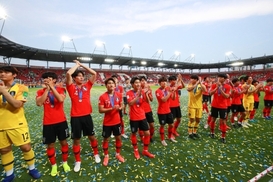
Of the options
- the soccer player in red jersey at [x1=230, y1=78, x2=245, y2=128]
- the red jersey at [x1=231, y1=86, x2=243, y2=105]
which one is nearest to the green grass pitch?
the soccer player in red jersey at [x1=230, y1=78, x2=245, y2=128]

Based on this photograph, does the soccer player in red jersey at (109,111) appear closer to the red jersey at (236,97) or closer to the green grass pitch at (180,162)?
the green grass pitch at (180,162)

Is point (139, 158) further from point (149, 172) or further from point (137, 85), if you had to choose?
point (137, 85)

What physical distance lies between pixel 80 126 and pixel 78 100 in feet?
2.39

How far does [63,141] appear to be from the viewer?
4004mm

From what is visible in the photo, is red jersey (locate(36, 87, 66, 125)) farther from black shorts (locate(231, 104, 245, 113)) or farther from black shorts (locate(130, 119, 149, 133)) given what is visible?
black shorts (locate(231, 104, 245, 113))

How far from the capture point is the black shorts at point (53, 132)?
372 cm

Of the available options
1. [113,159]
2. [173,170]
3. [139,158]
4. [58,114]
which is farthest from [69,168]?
[173,170]

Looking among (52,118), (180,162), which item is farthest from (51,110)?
(180,162)

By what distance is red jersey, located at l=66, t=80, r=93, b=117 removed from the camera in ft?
13.5

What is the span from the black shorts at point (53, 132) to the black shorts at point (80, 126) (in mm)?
206

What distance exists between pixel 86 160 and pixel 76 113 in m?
1.62

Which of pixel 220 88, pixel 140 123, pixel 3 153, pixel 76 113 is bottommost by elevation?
pixel 3 153

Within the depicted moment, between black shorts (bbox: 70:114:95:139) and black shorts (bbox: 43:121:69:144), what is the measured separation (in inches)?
8.1

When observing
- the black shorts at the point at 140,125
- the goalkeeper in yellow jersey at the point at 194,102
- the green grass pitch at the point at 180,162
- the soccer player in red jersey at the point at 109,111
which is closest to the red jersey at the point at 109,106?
the soccer player in red jersey at the point at 109,111
